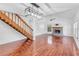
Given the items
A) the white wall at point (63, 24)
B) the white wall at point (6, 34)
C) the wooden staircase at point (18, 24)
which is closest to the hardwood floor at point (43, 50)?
the white wall at point (6, 34)

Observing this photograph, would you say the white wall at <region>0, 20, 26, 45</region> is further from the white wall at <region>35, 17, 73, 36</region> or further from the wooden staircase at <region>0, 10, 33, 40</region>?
the white wall at <region>35, 17, 73, 36</region>

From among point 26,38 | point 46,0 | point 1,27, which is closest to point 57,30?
point 26,38

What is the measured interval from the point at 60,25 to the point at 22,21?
6.30m

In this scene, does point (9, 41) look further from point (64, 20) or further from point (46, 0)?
point (64, 20)

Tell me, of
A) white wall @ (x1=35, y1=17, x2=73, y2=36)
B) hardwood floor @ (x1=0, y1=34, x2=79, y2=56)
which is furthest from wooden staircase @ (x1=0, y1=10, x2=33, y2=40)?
white wall @ (x1=35, y1=17, x2=73, y2=36)

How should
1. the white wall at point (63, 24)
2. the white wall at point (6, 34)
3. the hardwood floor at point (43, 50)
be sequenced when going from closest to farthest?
the hardwood floor at point (43, 50) < the white wall at point (6, 34) < the white wall at point (63, 24)

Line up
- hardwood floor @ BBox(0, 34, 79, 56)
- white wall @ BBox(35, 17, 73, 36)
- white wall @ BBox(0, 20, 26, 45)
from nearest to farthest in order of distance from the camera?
hardwood floor @ BBox(0, 34, 79, 56) < white wall @ BBox(0, 20, 26, 45) < white wall @ BBox(35, 17, 73, 36)

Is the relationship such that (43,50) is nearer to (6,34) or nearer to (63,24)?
(6,34)

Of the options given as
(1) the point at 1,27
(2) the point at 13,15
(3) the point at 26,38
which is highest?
(2) the point at 13,15

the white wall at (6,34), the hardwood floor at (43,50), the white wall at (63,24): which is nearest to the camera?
the hardwood floor at (43,50)

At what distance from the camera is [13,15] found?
7828mm

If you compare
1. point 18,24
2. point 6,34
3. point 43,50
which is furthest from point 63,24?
point 43,50

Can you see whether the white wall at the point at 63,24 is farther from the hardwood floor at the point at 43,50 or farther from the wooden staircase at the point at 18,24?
the hardwood floor at the point at 43,50

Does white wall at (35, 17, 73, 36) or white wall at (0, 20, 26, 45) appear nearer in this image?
white wall at (0, 20, 26, 45)
